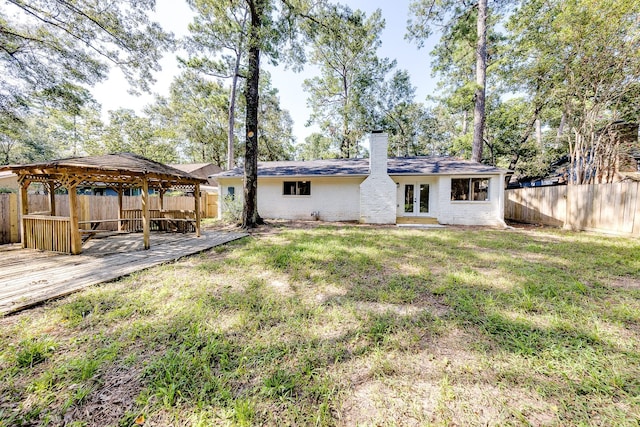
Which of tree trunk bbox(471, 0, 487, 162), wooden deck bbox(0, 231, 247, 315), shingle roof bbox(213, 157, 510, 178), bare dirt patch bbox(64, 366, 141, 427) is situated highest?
tree trunk bbox(471, 0, 487, 162)

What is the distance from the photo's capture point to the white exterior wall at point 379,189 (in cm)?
1140

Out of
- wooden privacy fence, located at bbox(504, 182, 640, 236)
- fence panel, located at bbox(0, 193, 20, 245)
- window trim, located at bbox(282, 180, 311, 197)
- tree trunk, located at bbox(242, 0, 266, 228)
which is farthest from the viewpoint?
window trim, located at bbox(282, 180, 311, 197)

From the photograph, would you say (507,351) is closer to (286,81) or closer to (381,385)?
(381,385)

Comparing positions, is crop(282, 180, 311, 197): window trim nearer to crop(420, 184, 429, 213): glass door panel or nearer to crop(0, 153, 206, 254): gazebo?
crop(420, 184, 429, 213): glass door panel

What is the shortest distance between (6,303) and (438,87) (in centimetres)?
2538

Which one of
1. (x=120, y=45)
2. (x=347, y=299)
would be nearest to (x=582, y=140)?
(x=347, y=299)

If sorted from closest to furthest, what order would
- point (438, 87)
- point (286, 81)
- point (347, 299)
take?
point (347, 299), point (286, 81), point (438, 87)

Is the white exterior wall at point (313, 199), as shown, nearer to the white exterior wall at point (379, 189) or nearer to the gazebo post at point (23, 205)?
the white exterior wall at point (379, 189)

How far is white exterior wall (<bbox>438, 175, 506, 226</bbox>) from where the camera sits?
35.2 feet

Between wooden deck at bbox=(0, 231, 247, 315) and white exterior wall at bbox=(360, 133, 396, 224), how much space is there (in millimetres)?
6930

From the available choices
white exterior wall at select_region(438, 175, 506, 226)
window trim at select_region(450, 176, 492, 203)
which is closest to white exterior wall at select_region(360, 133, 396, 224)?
white exterior wall at select_region(438, 175, 506, 226)

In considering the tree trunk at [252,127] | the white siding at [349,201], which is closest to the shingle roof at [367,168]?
the white siding at [349,201]

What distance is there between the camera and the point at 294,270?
469 cm

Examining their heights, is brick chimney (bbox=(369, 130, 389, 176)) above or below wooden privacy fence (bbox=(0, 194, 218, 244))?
above
